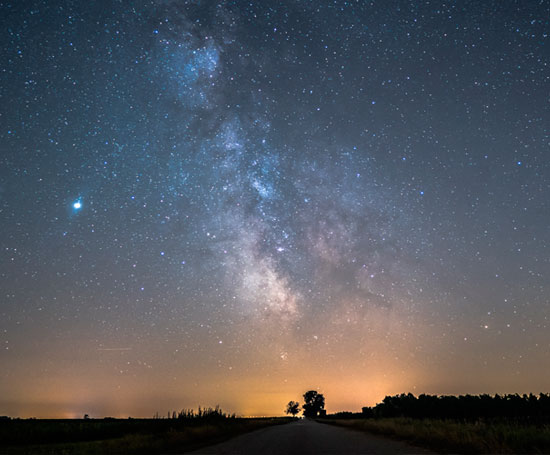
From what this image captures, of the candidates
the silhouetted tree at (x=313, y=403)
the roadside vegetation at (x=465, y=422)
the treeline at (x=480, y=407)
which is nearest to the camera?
the roadside vegetation at (x=465, y=422)

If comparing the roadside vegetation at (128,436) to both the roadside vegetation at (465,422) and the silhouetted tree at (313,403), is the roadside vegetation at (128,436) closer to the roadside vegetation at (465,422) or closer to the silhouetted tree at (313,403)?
the roadside vegetation at (465,422)

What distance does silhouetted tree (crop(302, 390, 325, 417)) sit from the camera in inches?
6412

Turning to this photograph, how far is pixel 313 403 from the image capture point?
163 metres

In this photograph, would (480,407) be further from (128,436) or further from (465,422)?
(128,436)

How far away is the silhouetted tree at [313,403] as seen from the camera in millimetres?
162875

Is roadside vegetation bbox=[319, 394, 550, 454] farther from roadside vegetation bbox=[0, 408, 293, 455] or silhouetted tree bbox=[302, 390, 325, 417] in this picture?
silhouetted tree bbox=[302, 390, 325, 417]

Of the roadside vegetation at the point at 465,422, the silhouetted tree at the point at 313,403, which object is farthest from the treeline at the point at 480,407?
the silhouetted tree at the point at 313,403

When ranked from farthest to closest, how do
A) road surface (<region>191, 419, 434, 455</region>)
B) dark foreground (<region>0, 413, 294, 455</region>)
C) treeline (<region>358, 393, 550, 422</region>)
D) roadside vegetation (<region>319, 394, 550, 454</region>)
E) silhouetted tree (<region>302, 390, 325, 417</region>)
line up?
silhouetted tree (<region>302, 390, 325, 417</region>), treeline (<region>358, 393, 550, 422</region>), dark foreground (<region>0, 413, 294, 455</region>), road surface (<region>191, 419, 434, 455</region>), roadside vegetation (<region>319, 394, 550, 454</region>)

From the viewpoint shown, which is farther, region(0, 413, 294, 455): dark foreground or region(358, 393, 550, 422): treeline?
region(358, 393, 550, 422): treeline

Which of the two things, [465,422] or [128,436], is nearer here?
Answer: [128,436]

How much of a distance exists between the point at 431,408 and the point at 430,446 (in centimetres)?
5431

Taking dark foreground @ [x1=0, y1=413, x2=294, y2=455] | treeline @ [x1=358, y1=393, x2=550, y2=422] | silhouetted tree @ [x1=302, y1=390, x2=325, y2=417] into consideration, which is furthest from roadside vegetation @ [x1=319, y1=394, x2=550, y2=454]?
→ silhouetted tree @ [x1=302, y1=390, x2=325, y2=417]

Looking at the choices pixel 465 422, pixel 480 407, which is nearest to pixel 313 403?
pixel 480 407

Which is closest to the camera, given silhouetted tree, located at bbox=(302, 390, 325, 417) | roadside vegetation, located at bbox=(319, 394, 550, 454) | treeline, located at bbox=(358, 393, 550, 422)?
roadside vegetation, located at bbox=(319, 394, 550, 454)
